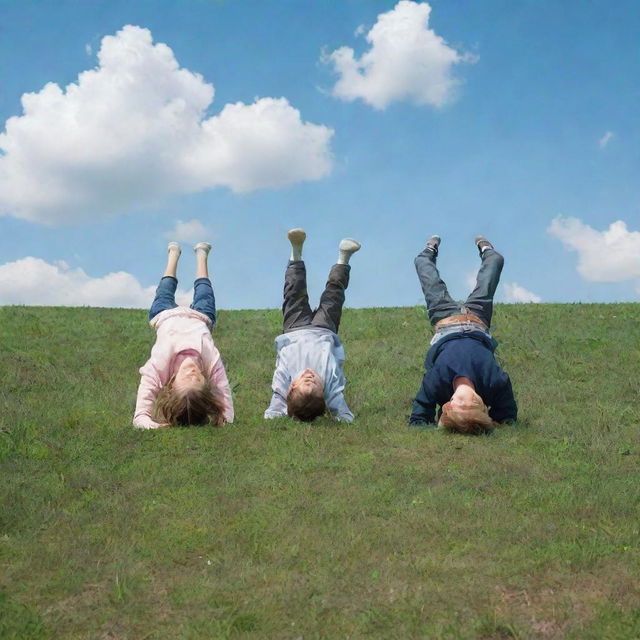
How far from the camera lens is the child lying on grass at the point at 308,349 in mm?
9984

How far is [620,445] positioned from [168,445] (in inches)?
226

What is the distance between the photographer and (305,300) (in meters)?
11.6

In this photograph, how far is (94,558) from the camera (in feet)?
20.4

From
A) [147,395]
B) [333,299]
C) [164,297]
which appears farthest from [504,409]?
[164,297]

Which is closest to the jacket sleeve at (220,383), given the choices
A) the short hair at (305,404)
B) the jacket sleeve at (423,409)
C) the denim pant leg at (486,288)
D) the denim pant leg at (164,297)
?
the short hair at (305,404)

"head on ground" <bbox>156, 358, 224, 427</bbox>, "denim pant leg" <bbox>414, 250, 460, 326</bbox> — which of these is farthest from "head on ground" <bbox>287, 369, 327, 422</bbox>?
"denim pant leg" <bbox>414, 250, 460, 326</bbox>

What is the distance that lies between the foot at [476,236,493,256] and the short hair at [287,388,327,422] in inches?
163

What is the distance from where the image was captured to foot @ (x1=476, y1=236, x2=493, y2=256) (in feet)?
40.0

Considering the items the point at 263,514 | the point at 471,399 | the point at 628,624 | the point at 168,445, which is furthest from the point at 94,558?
the point at 471,399

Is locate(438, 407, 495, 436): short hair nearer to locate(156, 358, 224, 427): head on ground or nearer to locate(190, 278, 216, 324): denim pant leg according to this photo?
locate(156, 358, 224, 427): head on ground

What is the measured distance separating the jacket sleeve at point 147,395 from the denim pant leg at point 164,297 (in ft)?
5.20

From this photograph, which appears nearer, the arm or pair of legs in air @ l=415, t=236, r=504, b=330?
the arm

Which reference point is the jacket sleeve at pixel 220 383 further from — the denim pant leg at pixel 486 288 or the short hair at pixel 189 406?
the denim pant leg at pixel 486 288

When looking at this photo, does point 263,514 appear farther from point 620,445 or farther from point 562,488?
point 620,445
